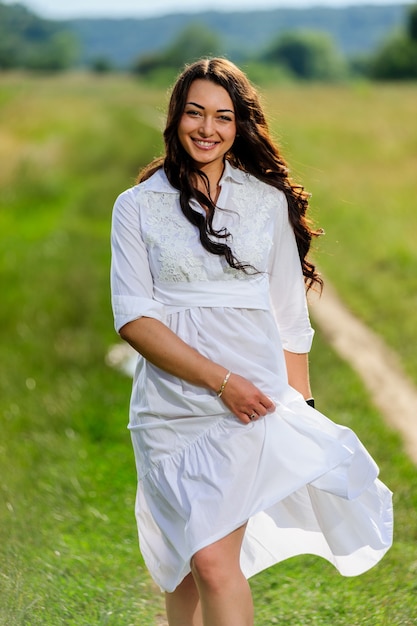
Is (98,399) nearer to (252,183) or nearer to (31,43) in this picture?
(252,183)

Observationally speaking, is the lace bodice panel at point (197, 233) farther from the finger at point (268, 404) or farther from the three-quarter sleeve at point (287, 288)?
the finger at point (268, 404)

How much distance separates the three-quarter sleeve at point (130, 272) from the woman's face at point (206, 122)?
233 mm

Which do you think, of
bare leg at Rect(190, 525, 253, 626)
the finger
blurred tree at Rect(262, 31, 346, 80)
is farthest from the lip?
blurred tree at Rect(262, 31, 346, 80)

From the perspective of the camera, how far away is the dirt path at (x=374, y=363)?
24.2 ft

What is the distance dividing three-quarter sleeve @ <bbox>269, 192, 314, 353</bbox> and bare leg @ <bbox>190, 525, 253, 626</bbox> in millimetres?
712

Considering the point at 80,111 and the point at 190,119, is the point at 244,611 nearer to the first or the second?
the point at 190,119

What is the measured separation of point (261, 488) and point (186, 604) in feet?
1.79

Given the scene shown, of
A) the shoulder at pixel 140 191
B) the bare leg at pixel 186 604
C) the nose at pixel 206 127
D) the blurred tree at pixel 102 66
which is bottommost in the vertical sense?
the blurred tree at pixel 102 66

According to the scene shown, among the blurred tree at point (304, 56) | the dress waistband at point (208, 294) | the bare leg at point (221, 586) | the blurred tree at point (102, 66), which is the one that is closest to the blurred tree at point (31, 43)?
the blurred tree at point (102, 66)

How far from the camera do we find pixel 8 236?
17.0 meters

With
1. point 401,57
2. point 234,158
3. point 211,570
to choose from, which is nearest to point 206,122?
point 234,158

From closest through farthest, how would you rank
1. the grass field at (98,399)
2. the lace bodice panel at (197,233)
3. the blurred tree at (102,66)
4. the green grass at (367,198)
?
the lace bodice panel at (197,233) < the grass field at (98,399) < the green grass at (367,198) < the blurred tree at (102,66)

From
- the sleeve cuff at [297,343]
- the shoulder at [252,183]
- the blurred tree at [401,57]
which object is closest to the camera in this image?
the shoulder at [252,183]

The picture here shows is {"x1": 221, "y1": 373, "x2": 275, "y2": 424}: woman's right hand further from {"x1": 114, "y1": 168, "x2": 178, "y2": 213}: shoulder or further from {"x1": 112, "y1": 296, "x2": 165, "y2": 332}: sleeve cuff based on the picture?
{"x1": 114, "y1": 168, "x2": 178, "y2": 213}: shoulder
